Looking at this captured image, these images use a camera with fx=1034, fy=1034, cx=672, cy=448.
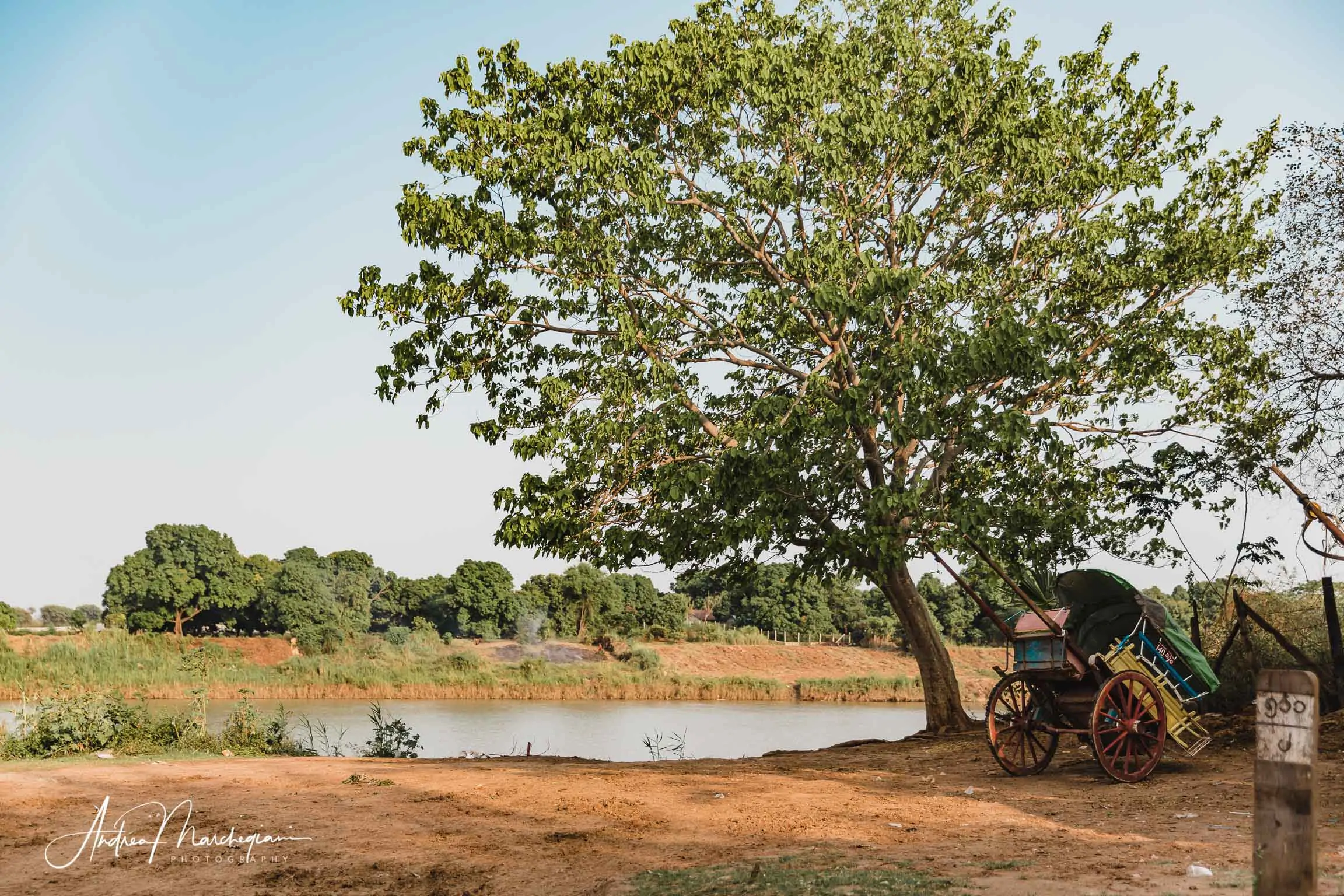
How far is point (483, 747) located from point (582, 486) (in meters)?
9.00

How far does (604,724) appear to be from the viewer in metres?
27.0

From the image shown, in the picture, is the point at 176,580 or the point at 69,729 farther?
the point at 176,580

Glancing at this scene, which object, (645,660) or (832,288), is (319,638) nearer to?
(645,660)

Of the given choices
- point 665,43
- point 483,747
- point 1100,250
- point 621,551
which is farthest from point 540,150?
point 483,747

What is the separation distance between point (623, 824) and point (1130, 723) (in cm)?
534

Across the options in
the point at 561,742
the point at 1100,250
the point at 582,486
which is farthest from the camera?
the point at 561,742

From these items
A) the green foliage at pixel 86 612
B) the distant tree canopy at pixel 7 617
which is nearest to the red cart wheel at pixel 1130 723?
the distant tree canopy at pixel 7 617

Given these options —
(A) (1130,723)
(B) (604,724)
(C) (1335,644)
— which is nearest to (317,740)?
(B) (604,724)

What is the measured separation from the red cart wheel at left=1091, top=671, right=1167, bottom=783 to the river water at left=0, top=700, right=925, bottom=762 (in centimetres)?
879

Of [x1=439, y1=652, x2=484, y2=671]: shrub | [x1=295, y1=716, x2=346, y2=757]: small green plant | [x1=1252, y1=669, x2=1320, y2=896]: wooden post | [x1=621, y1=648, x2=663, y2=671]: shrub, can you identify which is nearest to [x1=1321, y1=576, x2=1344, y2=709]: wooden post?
[x1=1252, y1=669, x2=1320, y2=896]: wooden post

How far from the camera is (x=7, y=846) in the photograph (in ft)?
26.9

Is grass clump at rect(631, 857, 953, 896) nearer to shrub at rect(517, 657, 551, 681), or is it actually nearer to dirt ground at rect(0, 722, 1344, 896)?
dirt ground at rect(0, 722, 1344, 896)

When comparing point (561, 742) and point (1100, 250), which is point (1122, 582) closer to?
point (1100, 250)

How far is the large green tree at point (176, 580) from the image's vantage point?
180 ft
